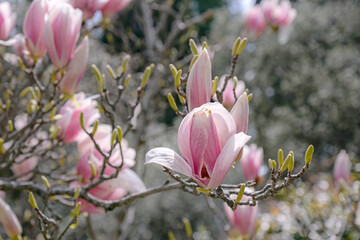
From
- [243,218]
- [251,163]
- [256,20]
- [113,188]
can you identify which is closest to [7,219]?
[113,188]

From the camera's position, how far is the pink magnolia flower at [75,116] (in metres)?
1.13

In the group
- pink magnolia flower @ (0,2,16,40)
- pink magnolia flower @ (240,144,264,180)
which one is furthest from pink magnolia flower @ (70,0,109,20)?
pink magnolia flower @ (240,144,264,180)

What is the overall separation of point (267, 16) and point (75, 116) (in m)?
2.30

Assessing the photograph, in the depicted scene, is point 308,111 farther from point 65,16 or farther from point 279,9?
point 65,16

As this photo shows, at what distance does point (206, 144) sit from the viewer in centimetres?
66

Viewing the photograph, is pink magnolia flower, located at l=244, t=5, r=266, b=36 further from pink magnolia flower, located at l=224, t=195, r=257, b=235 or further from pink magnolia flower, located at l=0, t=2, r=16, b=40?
pink magnolia flower, located at l=0, t=2, r=16, b=40

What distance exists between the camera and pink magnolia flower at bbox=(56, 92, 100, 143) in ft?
3.71

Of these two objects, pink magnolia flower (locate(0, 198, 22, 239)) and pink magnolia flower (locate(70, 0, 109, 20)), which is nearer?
pink magnolia flower (locate(0, 198, 22, 239))

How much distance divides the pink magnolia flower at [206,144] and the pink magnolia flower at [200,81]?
0.24 feet

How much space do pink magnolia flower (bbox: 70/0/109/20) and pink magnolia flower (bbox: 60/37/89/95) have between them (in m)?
0.16

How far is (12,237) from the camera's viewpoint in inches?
39.3

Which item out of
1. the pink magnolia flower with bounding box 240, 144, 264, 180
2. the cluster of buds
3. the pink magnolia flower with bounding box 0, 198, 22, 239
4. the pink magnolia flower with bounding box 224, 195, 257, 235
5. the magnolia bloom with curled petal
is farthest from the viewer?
the cluster of buds

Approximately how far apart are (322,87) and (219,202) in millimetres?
5218

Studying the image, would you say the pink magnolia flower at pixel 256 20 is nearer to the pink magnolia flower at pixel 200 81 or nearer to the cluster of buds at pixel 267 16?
the cluster of buds at pixel 267 16
